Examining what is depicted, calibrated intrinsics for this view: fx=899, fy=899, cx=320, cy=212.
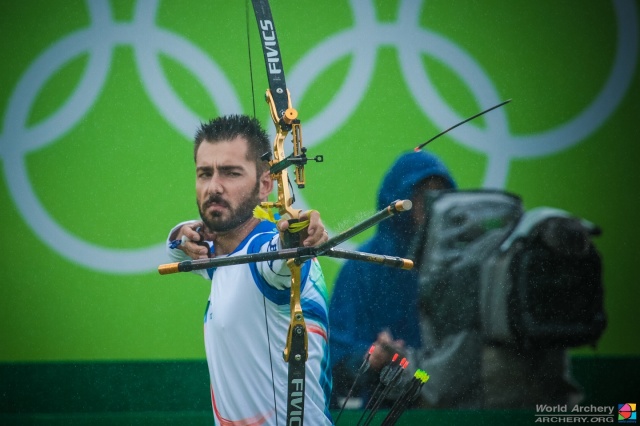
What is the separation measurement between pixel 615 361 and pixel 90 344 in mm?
2412

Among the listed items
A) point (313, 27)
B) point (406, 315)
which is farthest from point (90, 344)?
point (313, 27)

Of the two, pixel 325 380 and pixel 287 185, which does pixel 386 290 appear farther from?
pixel 287 185

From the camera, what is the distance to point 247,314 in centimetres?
283

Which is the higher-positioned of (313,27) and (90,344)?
(313,27)

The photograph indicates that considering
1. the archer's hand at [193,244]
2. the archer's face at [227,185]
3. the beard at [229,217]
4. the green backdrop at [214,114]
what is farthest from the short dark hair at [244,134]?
the green backdrop at [214,114]

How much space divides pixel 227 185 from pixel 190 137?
3.57ft

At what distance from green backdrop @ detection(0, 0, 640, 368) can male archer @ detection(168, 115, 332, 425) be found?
1010mm

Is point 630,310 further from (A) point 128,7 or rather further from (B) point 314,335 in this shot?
(A) point 128,7

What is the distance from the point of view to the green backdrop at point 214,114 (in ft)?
13.5

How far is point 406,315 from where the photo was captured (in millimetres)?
4137

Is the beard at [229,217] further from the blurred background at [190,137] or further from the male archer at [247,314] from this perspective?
the blurred background at [190,137]

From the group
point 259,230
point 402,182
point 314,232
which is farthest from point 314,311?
point 402,182

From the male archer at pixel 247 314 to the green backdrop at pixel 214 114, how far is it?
1010mm

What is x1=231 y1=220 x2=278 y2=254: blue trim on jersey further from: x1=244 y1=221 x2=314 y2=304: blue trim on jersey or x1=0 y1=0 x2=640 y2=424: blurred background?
x1=0 y1=0 x2=640 y2=424: blurred background
